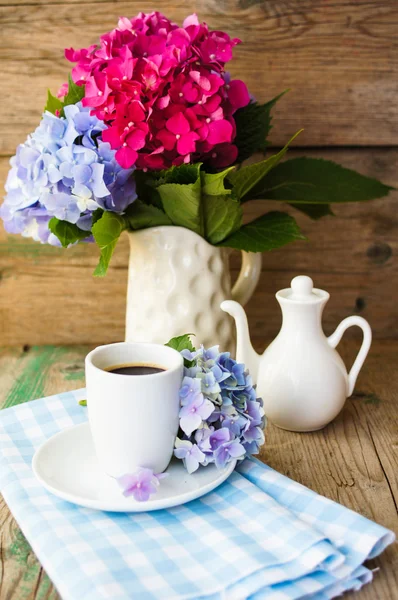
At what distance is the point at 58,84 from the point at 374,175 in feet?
1.81

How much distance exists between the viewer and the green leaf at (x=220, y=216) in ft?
2.73

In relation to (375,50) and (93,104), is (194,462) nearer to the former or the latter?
(93,104)

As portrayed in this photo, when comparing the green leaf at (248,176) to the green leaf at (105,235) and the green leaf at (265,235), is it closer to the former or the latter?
the green leaf at (265,235)

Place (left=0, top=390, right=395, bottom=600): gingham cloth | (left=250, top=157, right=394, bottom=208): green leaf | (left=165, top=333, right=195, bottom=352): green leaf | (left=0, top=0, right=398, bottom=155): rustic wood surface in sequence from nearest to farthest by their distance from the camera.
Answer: (left=0, top=390, right=395, bottom=600): gingham cloth, (left=165, top=333, right=195, bottom=352): green leaf, (left=250, top=157, right=394, bottom=208): green leaf, (left=0, top=0, right=398, bottom=155): rustic wood surface

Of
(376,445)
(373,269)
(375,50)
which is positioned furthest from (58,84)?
(376,445)

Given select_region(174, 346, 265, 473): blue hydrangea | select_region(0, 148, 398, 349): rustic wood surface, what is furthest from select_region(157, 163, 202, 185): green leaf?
select_region(0, 148, 398, 349): rustic wood surface

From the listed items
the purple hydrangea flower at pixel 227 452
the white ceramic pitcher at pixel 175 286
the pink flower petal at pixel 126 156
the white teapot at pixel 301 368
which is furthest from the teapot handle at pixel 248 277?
the purple hydrangea flower at pixel 227 452

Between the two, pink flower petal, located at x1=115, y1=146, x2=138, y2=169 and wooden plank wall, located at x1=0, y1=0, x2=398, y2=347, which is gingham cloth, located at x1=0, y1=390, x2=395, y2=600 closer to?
pink flower petal, located at x1=115, y1=146, x2=138, y2=169

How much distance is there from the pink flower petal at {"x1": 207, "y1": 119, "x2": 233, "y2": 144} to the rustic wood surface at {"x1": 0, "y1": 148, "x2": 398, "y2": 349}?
1.11 feet

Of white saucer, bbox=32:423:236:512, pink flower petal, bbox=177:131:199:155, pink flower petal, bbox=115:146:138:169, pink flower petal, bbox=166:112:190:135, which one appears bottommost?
white saucer, bbox=32:423:236:512

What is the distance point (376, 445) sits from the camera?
785 millimetres

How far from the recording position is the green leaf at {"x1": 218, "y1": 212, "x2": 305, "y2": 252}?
0.87 m

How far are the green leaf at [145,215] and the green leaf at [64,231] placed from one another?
0.24 feet

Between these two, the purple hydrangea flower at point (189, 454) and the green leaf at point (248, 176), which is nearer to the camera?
Answer: the purple hydrangea flower at point (189, 454)
